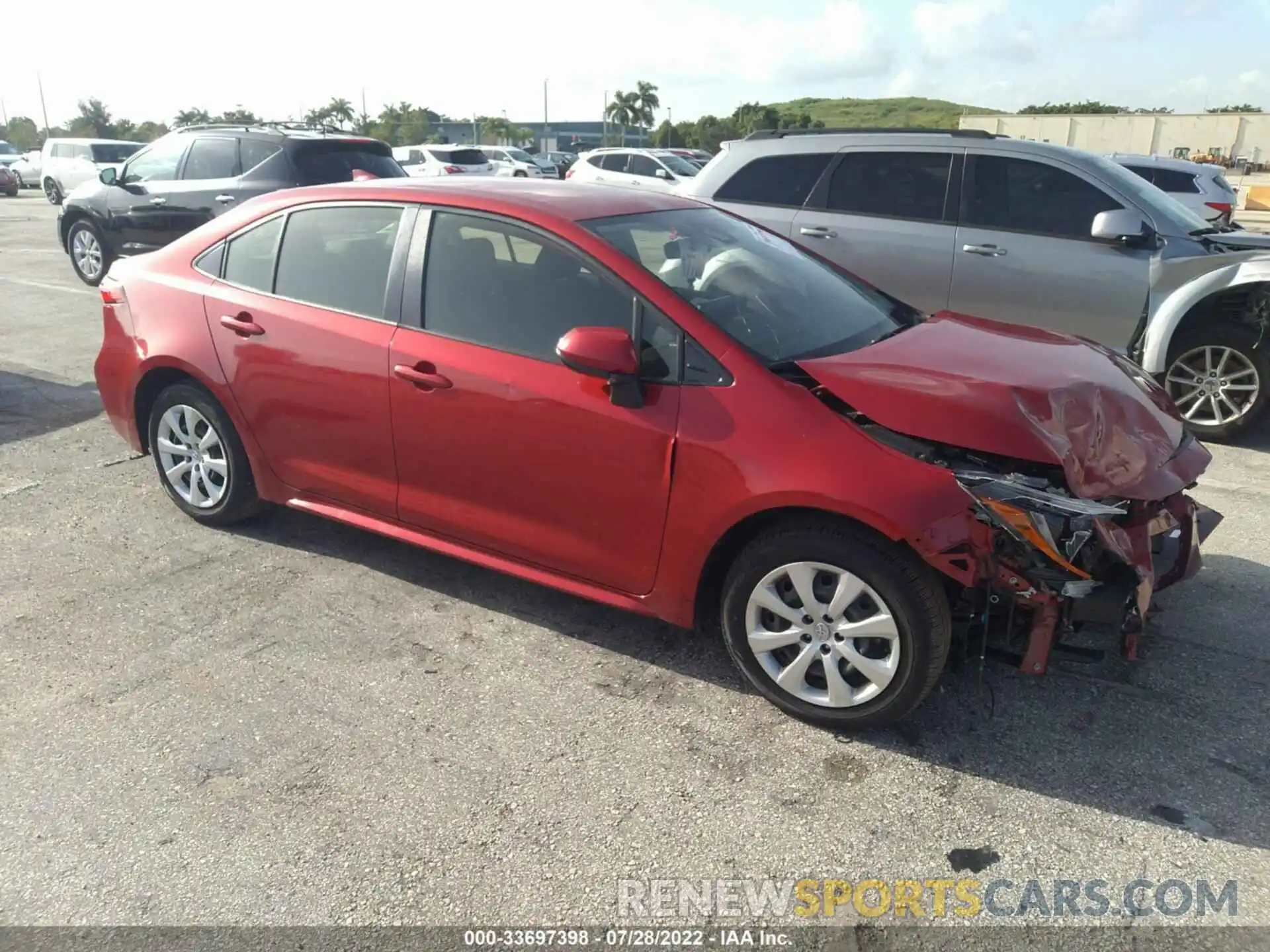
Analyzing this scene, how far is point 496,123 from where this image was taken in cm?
8456

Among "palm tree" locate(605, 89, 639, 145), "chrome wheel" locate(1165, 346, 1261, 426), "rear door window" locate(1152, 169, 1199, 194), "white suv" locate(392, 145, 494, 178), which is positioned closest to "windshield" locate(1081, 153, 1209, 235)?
"chrome wheel" locate(1165, 346, 1261, 426)

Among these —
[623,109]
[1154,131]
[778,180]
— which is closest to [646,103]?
[623,109]

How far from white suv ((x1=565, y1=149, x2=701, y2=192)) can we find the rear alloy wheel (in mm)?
14322

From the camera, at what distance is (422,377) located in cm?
361

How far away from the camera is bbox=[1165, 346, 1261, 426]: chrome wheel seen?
19.3 ft

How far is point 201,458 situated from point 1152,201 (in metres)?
5.93

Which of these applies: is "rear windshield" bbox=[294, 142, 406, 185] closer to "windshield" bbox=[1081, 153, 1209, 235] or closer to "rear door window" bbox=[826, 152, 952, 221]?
"rear door window" bbox=[826, 152, 952, 221]

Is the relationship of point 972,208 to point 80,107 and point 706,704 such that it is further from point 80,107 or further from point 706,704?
point 80,107

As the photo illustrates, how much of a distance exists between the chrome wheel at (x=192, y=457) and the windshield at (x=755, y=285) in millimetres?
2170

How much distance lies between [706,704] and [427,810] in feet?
3.28

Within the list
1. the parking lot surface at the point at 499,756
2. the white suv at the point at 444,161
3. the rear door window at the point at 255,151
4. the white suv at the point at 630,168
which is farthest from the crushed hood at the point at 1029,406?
the white suv at the point at 444,161

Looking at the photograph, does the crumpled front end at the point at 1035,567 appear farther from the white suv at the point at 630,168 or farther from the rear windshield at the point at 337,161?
the white suv at the point at 630,168

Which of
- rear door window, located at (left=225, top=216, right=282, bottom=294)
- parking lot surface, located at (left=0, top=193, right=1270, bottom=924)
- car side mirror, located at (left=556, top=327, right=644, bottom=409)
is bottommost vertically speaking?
parking lot surface, located at (left=0, top=193, right=1270, bottom=924)

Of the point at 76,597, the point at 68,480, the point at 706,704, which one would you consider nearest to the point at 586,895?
the point at 706,704
